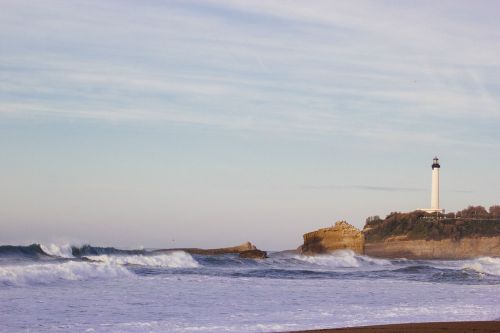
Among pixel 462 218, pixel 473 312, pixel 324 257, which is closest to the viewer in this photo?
pixel 473 312

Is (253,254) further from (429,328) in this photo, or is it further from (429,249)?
(429,328)

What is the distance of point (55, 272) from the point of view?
81.4 feet

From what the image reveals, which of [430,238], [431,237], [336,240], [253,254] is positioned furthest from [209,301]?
[431,237]

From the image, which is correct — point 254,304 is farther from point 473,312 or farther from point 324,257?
point 324,257

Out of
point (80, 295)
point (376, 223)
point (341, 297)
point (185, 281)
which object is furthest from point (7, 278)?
point (376, 223)

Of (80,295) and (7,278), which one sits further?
(7,278)

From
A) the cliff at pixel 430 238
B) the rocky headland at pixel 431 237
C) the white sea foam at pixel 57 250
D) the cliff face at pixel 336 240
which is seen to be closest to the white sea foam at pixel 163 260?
the white sea foam at pixel 57 250

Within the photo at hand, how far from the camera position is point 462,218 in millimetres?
80750

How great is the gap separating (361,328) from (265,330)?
162 centimetres

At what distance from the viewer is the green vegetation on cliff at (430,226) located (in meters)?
75.8

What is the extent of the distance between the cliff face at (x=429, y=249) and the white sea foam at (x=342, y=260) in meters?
18.2

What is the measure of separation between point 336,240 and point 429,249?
2181 cm

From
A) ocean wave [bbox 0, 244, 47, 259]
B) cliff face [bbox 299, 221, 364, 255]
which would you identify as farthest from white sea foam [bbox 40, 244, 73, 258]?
cliff face [bbox 299, 221, 364, 255]

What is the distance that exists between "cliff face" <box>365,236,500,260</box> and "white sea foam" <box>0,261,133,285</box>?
47308mm
